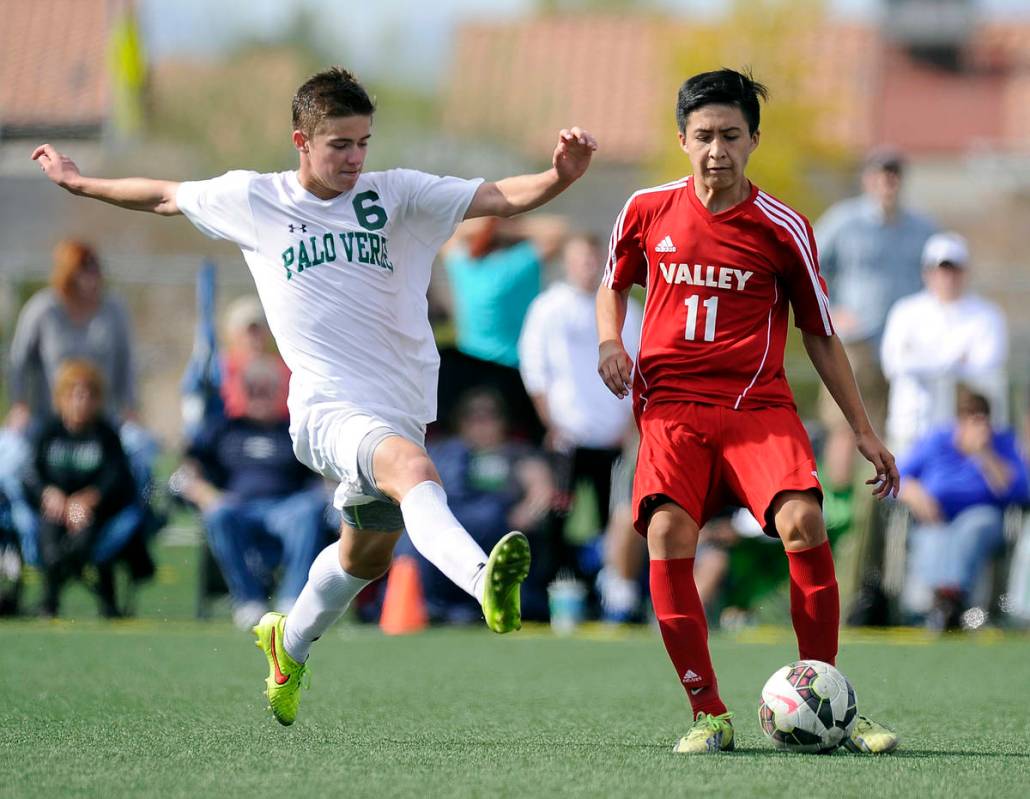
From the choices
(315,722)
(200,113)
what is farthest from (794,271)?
(200,113)

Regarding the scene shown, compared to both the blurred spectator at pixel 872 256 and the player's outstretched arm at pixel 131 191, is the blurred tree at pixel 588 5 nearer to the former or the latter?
the blurred spectator at pixel 872 256

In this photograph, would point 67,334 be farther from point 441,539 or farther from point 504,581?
point 504,581

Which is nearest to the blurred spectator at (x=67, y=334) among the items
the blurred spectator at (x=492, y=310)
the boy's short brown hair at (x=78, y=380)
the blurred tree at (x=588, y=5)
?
the boy's short brown hair at (x=78, y=380)

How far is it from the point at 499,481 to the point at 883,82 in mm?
37240

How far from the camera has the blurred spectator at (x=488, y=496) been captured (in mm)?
10406

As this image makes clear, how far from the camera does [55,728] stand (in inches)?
220

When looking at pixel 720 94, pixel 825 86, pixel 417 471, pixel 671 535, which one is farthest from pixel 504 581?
pixel 825 86

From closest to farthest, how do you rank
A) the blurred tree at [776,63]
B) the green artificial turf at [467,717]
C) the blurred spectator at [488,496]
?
the green artificial turf at [467,717]
the blurred spectator at [488,496]
the blurred tree at [776,63]

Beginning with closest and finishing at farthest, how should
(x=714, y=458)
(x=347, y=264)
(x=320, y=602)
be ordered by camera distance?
(x=714, y=458) → (x=347, y=264) → (x=320, y=602)

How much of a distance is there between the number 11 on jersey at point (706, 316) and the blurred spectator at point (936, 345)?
530 cm

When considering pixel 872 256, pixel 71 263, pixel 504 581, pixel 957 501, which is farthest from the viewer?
pixel 71 263

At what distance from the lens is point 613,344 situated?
539 centimetres

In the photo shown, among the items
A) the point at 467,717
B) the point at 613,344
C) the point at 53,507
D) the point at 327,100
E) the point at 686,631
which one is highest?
the point at 327,100

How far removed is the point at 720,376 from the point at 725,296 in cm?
25
